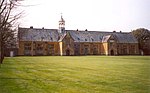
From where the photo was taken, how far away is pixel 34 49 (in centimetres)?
8044

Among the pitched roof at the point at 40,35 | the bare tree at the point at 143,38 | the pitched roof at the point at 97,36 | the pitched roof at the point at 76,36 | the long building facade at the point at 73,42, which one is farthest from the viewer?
the bare tree at the point at 143,38

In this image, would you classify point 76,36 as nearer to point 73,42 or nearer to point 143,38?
point 73,42

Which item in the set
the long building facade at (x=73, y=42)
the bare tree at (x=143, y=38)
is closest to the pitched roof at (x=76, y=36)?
the long building facade at (x=73, y=42)

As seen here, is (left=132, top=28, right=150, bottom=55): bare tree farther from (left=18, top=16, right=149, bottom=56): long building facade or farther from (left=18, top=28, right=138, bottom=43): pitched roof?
(left=18, top=28, right=138, bottom=43): pitched roof

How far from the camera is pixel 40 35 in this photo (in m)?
82.4

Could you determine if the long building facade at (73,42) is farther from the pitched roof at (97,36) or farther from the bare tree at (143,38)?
the bare tree at (143,38)

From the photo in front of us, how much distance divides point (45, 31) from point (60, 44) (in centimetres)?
603

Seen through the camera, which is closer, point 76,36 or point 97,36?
point 76,36

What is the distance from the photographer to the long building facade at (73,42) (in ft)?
263

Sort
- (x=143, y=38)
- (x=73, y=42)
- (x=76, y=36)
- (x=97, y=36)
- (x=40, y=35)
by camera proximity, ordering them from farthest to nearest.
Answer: (x=143, y=38) → (x=97, y=36) → (x=76, y=36) → (x=73, y=42) → (x=40, y=35)

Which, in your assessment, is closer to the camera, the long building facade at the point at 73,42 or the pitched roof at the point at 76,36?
the long building facade at the point at 73,42

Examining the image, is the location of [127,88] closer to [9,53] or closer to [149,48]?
[9,53]

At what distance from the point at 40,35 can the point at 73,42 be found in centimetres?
1021

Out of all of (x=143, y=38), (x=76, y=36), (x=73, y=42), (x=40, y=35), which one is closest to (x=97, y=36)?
(x=76, y=36)
